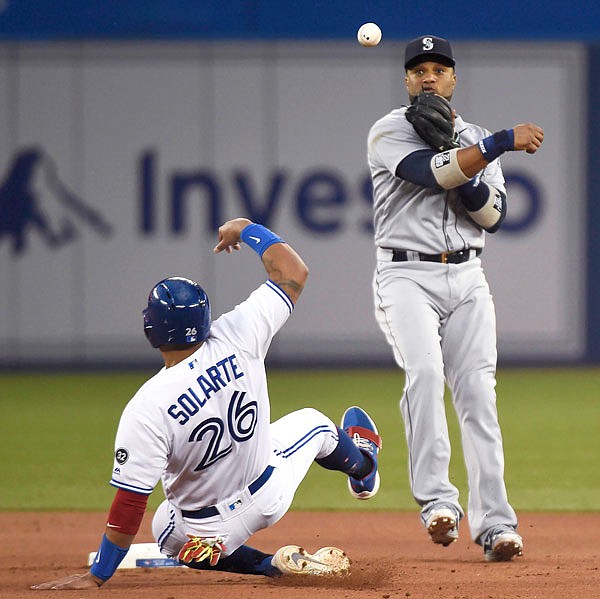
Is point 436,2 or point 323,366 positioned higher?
point 436,2

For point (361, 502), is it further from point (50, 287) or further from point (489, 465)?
point (50, 287)

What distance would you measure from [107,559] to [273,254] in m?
1.25

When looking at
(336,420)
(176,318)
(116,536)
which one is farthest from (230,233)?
(336,420)

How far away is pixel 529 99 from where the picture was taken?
571 inches

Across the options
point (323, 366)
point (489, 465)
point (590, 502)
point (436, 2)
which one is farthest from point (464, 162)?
point (323, 366)

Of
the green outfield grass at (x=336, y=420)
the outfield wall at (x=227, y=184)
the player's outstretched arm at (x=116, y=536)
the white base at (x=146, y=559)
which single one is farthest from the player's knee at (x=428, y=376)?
the outfield wall at (x=227, y=184)

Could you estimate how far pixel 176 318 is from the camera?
409 cm

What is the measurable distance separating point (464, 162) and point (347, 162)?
387 inches

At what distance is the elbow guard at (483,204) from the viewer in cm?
493

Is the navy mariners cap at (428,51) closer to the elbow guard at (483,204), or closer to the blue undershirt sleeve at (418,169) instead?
the blue undershirt sleeve at (418,169)

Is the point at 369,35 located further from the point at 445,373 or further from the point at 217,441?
the point at 217,441

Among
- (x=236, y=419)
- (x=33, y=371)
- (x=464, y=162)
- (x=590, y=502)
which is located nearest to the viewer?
(x=236, y=419)

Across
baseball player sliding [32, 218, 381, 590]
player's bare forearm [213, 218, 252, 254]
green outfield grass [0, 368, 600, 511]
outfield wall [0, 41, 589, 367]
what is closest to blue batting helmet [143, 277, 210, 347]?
baseball player sliding [32, 218, 381, 590]

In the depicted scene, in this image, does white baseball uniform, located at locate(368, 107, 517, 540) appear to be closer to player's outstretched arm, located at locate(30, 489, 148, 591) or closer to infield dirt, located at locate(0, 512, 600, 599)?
infield dirt, located at locate(0, 512, 600, 599)
